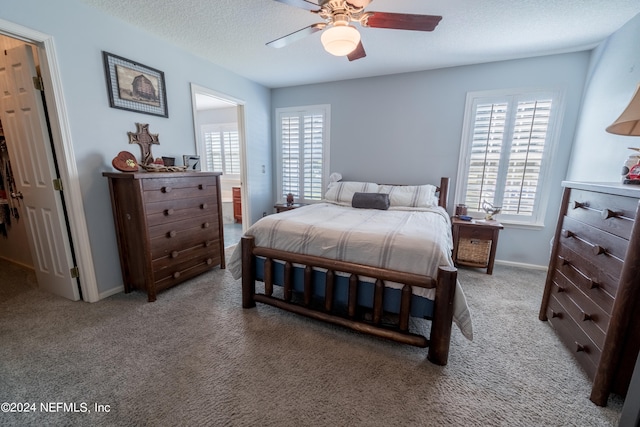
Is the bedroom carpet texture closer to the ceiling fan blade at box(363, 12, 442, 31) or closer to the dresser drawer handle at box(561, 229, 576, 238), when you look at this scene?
the dresser drawer handle at box(561, 229, 576, 238)

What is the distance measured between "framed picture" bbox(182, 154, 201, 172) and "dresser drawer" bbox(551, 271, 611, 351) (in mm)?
3560

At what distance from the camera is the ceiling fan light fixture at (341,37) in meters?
1.56

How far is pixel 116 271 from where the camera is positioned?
2480 mm

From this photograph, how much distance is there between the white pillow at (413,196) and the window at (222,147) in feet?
13.2

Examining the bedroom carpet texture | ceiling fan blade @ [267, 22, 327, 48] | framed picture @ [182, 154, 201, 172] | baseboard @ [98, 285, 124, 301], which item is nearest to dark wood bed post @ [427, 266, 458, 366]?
the bedroom carpet texture

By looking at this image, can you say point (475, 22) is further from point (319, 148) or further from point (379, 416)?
point (379, 416)

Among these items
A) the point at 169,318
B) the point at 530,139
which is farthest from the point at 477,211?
the point at 169,318

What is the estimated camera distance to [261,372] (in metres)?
1.54

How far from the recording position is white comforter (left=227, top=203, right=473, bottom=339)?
62.7 inches

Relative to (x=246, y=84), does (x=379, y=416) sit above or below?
below

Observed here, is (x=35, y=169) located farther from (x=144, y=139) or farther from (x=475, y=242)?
(x=475, y=242)

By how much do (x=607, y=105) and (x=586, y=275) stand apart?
196 cm

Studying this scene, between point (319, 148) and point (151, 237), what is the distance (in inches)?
109

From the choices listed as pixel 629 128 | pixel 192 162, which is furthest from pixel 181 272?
pixel 629 128
